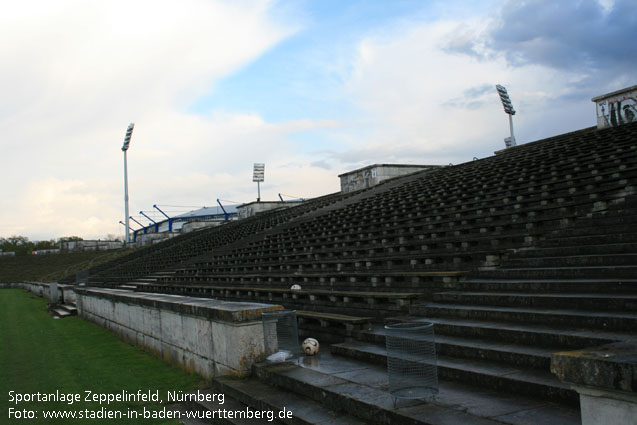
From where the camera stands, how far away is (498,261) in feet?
25.4

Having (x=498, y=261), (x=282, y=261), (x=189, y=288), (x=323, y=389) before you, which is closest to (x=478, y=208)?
(x=498, y=261)

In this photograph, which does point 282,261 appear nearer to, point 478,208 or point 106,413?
point 478,208

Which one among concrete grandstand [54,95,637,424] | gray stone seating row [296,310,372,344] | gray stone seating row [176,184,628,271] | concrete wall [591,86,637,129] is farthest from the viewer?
concrete wall [591,86,637,129]

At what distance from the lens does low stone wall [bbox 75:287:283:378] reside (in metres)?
6.31

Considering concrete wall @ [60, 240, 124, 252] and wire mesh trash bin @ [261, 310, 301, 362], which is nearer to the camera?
wire mesh trash bin @ [261, 310, 301, 362]

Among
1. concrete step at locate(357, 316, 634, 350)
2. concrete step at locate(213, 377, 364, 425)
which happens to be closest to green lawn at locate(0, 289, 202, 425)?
concrete step at locate(213, 377, 364, 425)

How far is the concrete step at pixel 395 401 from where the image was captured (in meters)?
3.61

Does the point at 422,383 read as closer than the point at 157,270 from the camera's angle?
Yes

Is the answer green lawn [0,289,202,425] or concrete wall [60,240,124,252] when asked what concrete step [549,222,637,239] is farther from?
concrete wall [60,240,124,252]

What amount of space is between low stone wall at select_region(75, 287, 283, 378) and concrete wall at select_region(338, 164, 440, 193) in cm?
1573

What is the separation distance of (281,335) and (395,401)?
2757 mm

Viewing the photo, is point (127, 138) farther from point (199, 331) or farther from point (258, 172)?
point (199, 331)

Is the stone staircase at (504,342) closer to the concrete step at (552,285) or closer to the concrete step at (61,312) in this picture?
the concrete step at (552,285)

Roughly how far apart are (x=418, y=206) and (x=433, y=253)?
14.0ft
